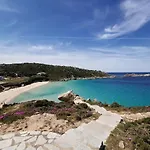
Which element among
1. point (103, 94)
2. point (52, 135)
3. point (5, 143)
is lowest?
point (103, 94)

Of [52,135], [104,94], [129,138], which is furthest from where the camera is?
[104,94]

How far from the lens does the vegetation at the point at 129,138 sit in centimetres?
833

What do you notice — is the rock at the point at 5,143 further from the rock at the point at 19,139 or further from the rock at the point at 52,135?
the rock at the point at 52,135

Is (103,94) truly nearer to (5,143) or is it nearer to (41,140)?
(41,140)

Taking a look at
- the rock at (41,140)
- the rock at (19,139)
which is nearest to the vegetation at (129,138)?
the rock at (41,140)

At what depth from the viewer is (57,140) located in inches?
305

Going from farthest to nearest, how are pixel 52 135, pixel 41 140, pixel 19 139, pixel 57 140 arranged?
pixel 52 135 → pixel 19 139 → pixel 41 140 → pixel 57 140

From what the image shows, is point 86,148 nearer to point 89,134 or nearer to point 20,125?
point 89,134

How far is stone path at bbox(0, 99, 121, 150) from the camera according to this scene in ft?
23.7

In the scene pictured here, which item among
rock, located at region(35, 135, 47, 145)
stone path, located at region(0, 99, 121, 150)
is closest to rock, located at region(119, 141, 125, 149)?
stone path, located at region(0, 99, 121, 150)

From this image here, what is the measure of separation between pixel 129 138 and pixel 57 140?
3596 mm

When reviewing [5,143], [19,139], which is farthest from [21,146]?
[5,143]

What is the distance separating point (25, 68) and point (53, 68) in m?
23.3

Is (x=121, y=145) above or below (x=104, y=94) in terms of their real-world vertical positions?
above
